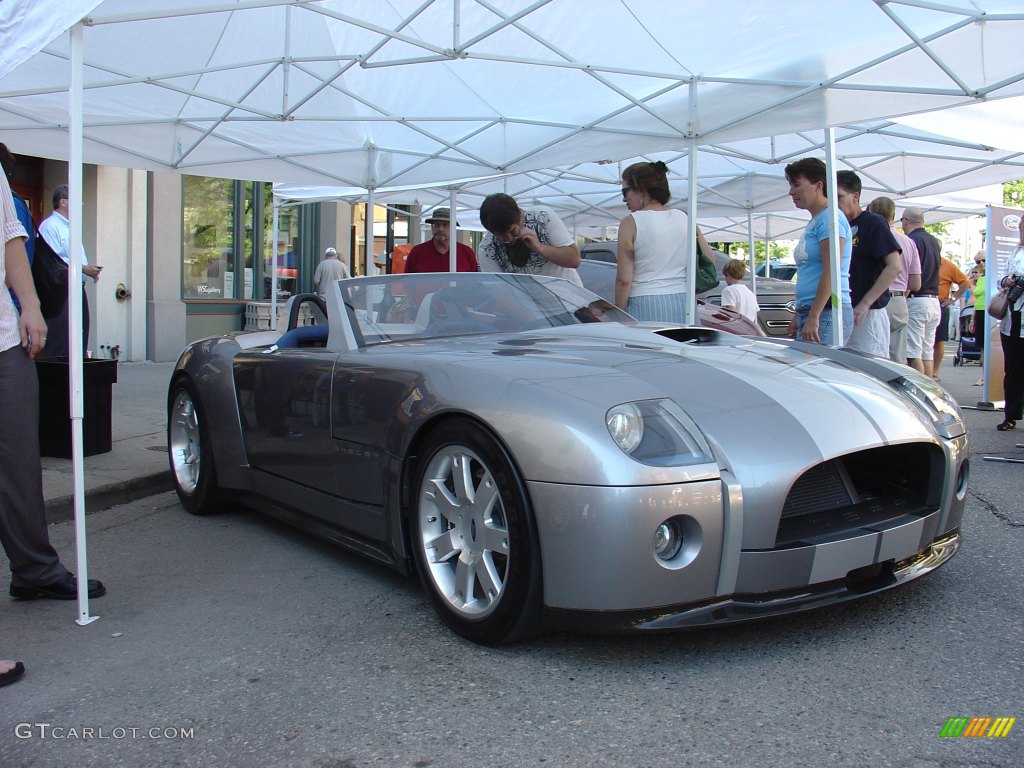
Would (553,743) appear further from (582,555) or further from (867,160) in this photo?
(867,160)

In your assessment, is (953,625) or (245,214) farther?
(245,214)

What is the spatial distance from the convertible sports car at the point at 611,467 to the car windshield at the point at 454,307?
0.02m

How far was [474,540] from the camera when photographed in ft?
9.67

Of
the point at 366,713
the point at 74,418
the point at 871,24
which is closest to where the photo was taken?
the point at 366,713

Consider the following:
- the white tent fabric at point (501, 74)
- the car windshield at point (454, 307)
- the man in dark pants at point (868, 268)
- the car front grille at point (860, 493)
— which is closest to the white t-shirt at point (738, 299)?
the white tent fabric at point (501, 74)

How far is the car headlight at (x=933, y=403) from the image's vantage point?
3.19 m

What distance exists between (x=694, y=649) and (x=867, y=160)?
36.0 ft

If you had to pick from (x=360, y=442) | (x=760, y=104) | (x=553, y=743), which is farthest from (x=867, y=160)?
(x=553, y=743)

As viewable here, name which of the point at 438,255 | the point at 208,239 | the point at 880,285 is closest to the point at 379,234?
the point at 208,239

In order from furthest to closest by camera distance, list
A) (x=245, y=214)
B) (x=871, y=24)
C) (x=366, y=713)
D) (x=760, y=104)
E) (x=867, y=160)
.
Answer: (x=245, y=214)
(x=867, y=160)
(x=760, y=104)
(x=871, y=24)
(x=366, y=713)

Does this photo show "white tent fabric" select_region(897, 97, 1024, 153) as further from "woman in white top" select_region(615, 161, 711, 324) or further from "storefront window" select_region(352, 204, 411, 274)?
"storefront window" select_region(352, 204, 411, 274)

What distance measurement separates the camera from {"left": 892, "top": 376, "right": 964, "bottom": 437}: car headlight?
3187mm

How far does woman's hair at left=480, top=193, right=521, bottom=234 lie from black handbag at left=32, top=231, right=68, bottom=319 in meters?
2.31

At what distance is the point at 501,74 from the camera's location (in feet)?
26.6
